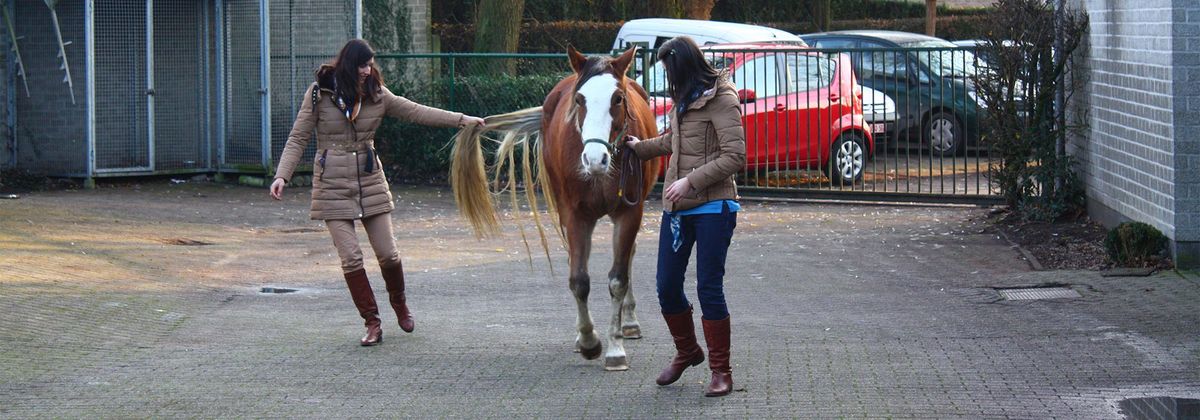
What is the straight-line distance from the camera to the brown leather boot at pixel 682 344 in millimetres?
6914

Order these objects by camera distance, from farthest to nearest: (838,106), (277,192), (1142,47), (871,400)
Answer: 1. (838,106)
2. (1142,47)
3. (277,192)
4. (871,400)

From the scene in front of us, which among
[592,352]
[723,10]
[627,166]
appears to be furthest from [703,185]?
[723,10]

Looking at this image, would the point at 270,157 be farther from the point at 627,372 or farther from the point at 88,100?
the point at 627,372

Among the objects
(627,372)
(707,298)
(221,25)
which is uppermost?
(221,25)

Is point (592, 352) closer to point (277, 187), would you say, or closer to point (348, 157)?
point (348, 157)

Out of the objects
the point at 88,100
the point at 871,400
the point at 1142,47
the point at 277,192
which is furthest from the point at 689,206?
the point at 88,100

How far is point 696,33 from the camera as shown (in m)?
22.5

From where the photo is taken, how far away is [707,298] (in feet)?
21.9

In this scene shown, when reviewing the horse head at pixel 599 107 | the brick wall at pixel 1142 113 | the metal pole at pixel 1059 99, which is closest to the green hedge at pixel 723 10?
the metal pole at pixel 1059 99

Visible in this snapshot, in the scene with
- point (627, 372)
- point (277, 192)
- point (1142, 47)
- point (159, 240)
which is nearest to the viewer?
point (627, 372)

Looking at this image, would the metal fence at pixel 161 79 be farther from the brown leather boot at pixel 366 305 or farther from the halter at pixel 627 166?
the halter at pixel 627 166

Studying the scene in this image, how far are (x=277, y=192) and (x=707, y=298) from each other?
2749 millimetres

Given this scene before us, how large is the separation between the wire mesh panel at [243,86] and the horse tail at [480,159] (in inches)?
404

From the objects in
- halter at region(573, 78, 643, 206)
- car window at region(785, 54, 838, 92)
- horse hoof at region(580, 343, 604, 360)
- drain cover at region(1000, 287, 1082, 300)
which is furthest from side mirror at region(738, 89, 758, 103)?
horse hoof at region(580, 343, 604, 360)
